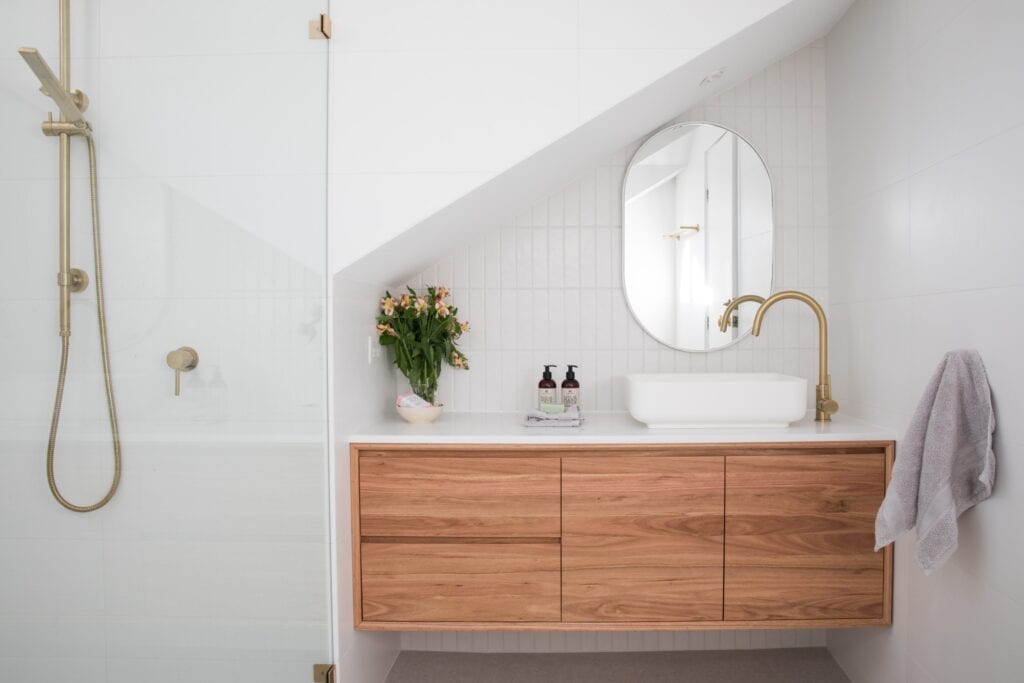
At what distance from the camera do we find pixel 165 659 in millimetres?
1093

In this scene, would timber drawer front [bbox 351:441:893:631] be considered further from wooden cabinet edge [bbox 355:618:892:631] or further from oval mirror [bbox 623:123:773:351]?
oval mirror [bbox 623:123:773:351]

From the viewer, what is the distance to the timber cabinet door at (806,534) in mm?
1941

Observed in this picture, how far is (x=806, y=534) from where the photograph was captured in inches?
76.4

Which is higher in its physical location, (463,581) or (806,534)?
(806,534)

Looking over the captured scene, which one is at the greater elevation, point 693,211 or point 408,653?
point 693,211

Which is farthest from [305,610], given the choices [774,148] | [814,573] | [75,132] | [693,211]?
[774,148]

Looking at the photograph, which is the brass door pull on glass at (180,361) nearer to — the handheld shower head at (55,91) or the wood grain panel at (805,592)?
the handheld shower head at (55,91)

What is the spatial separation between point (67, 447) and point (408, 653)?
1863 mm

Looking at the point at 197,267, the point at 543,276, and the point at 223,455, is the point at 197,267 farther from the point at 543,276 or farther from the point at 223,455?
the point at 543,276

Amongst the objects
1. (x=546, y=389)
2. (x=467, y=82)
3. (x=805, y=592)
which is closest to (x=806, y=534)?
(x=805, y=592)

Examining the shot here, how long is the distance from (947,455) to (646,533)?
0.78m

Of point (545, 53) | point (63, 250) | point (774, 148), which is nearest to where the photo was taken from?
point (63, 250)

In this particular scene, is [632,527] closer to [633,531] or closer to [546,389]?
[633,531]

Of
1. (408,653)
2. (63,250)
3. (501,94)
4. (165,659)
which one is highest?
(501,94)
